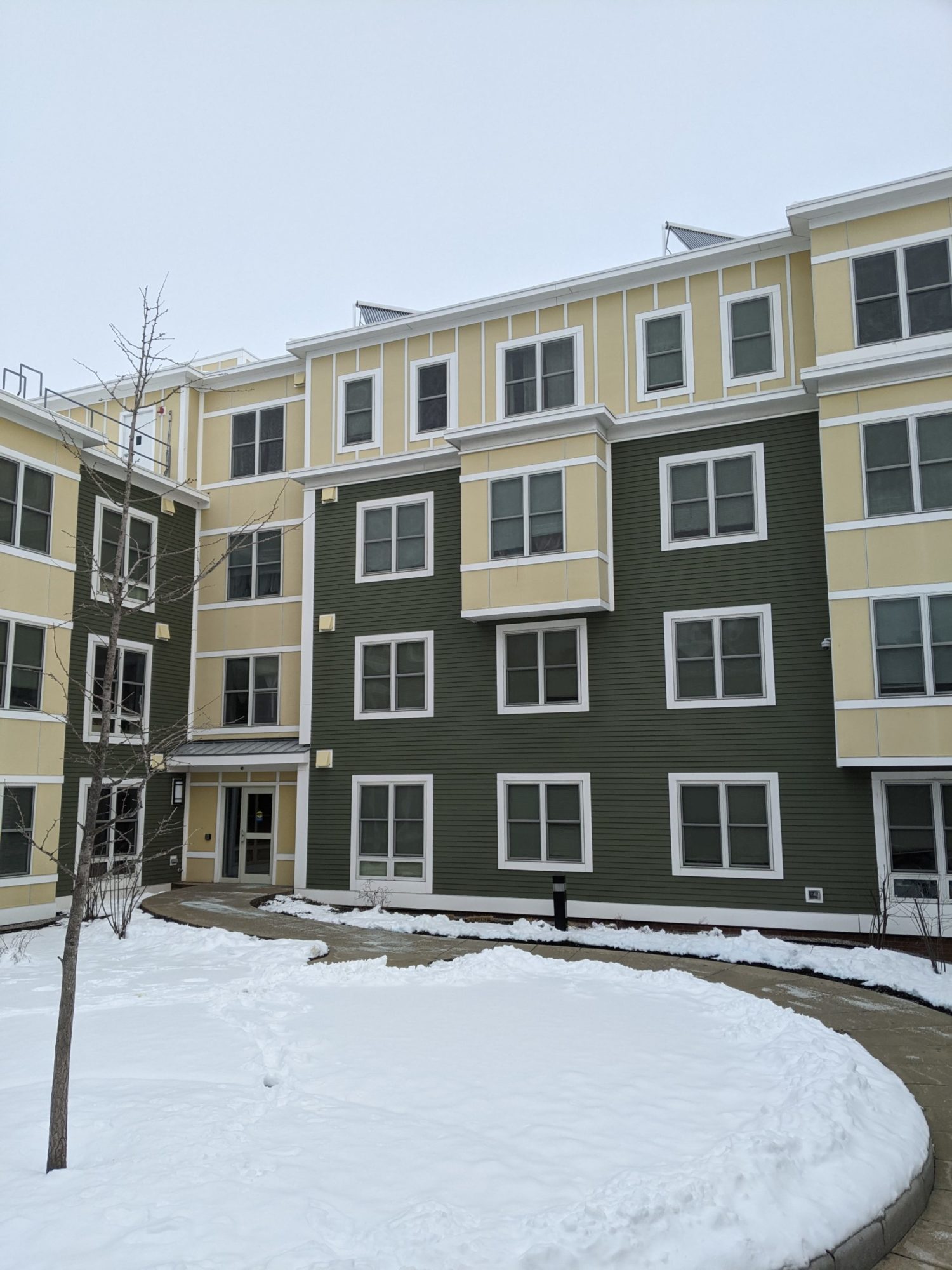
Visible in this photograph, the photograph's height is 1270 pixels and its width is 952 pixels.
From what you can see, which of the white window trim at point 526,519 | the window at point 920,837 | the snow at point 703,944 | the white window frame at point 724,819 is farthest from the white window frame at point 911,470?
→ the snow at point 703,944

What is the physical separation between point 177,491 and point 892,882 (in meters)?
14.8

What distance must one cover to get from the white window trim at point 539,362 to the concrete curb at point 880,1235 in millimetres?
13072

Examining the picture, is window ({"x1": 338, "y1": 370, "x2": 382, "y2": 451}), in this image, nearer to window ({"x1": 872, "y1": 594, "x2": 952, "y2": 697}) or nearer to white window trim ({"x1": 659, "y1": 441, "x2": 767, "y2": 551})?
white window trim ({"x1": 659, "y1": 441, "x2": 767, "y2": 551})

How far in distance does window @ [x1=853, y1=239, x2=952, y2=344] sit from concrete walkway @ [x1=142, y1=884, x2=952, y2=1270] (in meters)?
9.26

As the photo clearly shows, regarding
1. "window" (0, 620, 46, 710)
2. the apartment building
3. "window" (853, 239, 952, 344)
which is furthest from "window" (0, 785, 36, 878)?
"window" (853, 239, 952, 344)

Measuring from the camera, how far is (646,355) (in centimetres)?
1677

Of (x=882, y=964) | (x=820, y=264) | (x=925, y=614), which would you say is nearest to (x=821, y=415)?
(x=820, y=264)

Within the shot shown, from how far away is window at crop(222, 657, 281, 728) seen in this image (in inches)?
780

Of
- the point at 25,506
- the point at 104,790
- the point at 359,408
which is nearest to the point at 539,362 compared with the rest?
the point at 359,408

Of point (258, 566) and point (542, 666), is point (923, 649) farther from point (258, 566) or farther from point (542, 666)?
point (258, 566)

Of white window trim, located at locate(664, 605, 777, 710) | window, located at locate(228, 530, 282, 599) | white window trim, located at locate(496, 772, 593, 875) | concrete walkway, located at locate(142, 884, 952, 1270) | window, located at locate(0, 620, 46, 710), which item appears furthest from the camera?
window, located at locate(228, 530, 282, 599)

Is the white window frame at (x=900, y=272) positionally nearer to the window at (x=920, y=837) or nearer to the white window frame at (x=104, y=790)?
the window at (x=920, y=837)

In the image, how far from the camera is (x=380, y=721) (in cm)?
1794

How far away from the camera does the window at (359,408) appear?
1883cm
